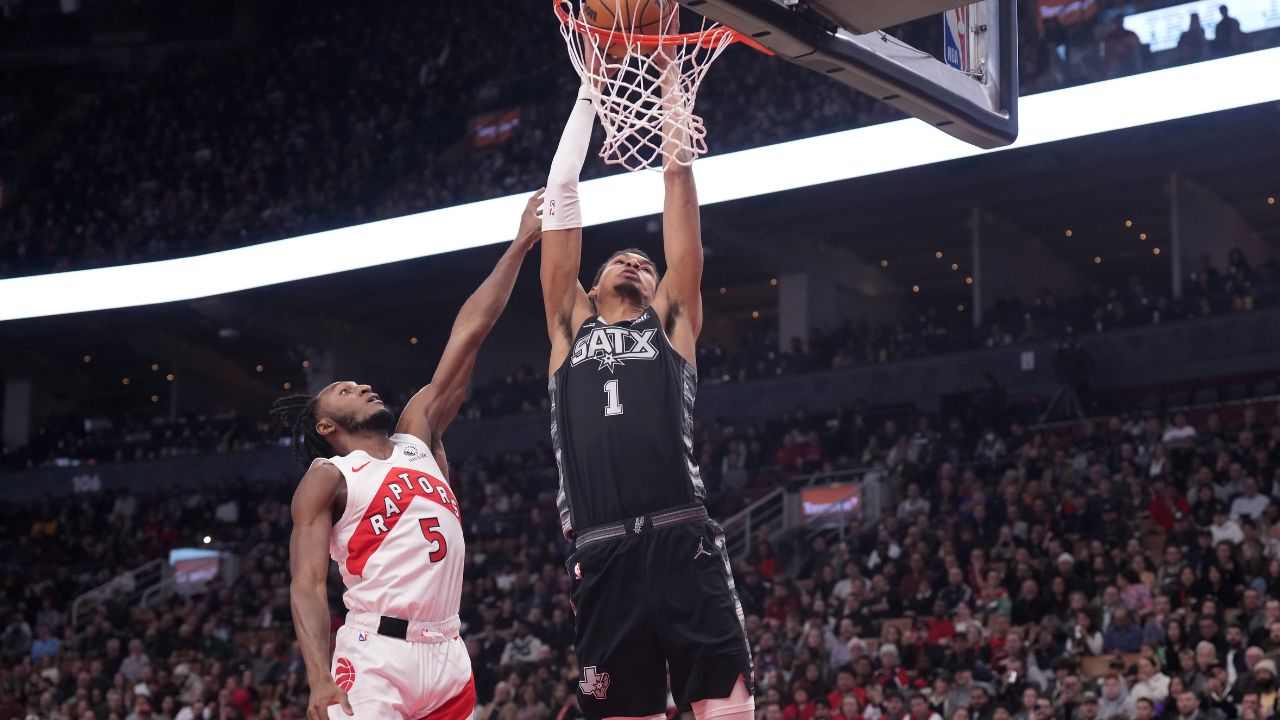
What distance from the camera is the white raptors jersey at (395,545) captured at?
4.32m

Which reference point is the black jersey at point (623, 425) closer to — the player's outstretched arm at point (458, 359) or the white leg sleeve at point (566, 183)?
the white leg sleeve at point (566, 183)

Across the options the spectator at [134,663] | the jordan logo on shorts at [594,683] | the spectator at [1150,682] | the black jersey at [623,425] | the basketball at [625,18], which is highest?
the basketball at [625,18]

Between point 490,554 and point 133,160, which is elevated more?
point 133,160

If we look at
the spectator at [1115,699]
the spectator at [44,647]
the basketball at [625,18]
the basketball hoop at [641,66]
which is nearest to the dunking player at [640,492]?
the basketball hoop at [641,66]

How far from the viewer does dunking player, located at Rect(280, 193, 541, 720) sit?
4.18m

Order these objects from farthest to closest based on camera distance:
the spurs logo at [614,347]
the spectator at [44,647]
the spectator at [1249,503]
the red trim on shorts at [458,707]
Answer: the spectator at [44,647] → the spectator at [1249,503] → the red trim on shorts at [458,707] → the spurs logo at [614,347]

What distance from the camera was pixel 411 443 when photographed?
4680 millimetres

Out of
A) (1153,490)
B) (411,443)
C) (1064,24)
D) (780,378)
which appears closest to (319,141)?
(780,378)

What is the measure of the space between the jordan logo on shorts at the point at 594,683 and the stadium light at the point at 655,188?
517 inches

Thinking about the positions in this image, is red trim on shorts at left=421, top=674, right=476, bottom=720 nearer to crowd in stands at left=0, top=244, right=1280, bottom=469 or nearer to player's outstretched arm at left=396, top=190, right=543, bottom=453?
player's outstretched arm at left=396, top=190, right=543, bottom=453

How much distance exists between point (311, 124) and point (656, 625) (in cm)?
2331

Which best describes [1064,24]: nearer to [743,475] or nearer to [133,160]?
[743,475]

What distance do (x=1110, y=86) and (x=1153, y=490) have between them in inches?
190

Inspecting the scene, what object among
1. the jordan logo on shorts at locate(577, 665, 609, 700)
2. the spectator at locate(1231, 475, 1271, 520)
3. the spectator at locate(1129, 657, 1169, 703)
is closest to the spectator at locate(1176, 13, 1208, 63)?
the spectator at locate(1231, 475, 1271, 520)
